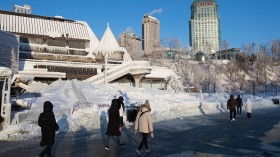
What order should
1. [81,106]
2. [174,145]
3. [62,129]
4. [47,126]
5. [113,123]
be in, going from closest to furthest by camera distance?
[47,126] → [113,123] → [174,145] → [62,129] → [81,106]

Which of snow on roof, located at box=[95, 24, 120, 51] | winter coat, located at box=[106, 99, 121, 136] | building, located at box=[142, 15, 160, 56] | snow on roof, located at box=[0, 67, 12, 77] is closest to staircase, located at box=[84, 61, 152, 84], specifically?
snow on roof, located at box=[95, 24, 120, 51]

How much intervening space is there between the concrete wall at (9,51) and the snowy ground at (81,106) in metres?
2.91

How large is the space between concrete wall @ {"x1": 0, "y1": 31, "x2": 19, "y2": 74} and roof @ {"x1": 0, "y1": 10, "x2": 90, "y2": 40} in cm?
838

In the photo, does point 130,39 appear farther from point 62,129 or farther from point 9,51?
point 62,129

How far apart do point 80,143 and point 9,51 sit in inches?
827

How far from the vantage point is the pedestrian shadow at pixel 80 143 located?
28.8ft

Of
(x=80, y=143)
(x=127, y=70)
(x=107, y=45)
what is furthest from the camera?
(x=127, y=70)

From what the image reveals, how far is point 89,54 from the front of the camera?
1614 inches

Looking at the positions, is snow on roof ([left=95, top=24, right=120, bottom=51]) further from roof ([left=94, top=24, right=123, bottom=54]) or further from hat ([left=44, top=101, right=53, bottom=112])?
hat ([left=44, top=101, right=53, bottom=112])

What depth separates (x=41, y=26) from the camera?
134ft

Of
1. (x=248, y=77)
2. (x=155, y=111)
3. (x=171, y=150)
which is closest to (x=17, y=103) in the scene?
(x=155, y=111)

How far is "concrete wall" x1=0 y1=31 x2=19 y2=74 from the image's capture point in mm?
26250

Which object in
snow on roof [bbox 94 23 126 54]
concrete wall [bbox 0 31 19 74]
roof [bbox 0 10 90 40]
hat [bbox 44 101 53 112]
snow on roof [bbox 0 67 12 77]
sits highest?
roof [bbox 0 10 90 40]

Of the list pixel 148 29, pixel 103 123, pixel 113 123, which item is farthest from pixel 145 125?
pixel 148 29
